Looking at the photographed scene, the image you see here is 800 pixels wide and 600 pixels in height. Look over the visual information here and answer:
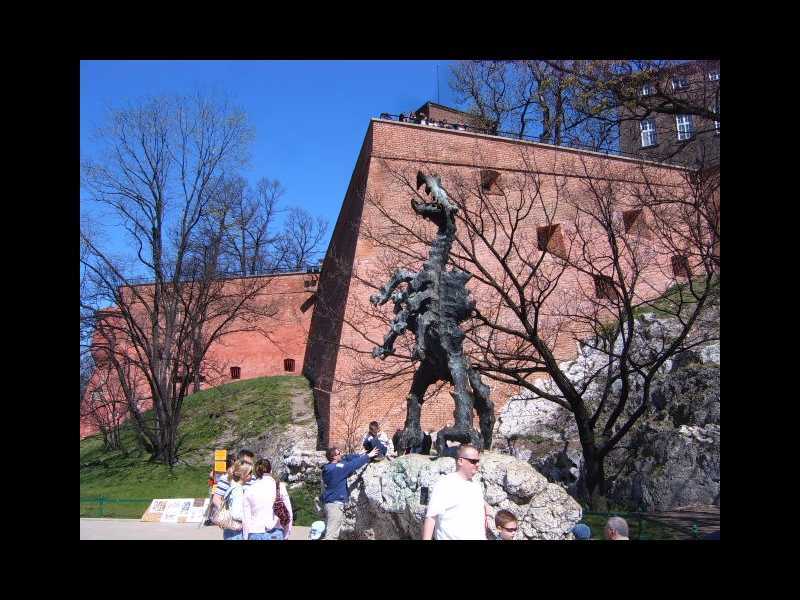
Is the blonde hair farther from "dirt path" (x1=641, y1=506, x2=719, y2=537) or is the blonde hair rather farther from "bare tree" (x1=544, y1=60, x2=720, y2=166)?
"bare tree" (x1=544, y1=60, x2=720, y2=166)

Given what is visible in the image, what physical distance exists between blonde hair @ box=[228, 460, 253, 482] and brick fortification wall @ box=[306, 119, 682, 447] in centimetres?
943

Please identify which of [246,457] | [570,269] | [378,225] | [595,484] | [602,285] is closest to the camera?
[246,457]

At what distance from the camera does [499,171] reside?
74.1 feet

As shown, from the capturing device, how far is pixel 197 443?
2334cm

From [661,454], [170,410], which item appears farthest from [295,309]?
[661,454]

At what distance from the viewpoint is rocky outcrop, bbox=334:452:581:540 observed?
691 cm

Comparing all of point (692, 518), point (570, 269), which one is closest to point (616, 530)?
point (692, 518)

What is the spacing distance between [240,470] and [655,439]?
9.99 meters

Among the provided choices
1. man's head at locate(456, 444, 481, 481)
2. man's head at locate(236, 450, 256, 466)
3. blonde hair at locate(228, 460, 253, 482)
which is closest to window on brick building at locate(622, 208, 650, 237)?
man's head at locate(236, 450, 256, 466)

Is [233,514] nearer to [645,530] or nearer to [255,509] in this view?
[255,509]

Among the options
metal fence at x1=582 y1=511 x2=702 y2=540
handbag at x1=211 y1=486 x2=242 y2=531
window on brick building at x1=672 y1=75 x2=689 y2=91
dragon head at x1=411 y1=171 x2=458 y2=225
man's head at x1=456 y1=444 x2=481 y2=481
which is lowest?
metal fence at x1=582 y1=511 x2=702 y2=540

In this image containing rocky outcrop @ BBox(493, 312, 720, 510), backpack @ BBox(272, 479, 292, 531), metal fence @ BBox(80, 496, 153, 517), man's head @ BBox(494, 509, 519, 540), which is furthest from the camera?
metal fence @ BBox(80, 496, 153, 517)

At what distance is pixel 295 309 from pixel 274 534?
26.5 meters
